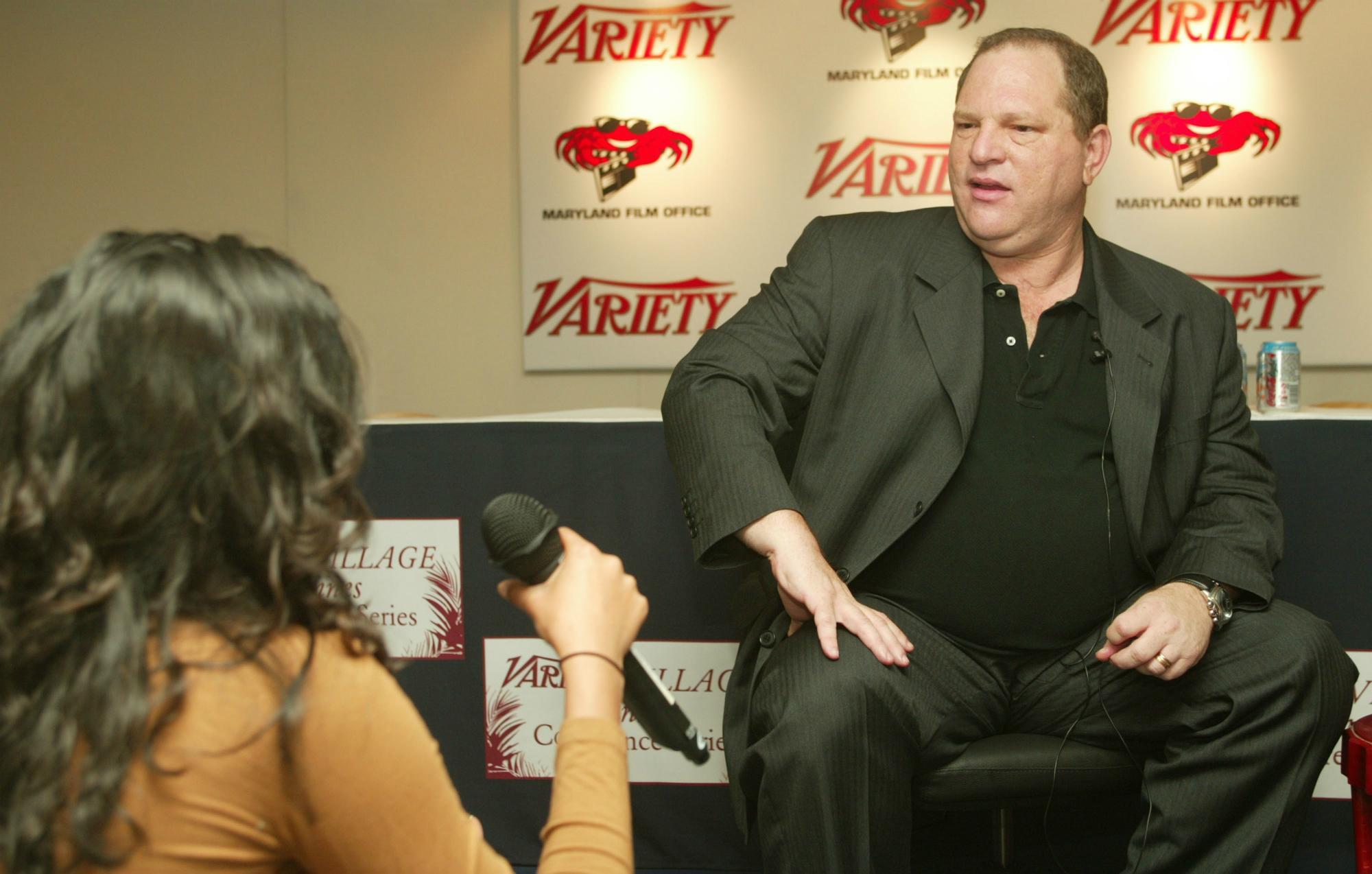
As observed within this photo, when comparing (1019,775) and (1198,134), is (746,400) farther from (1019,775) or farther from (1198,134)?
(1198,134)

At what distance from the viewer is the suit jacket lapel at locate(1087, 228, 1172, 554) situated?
6.14 ft

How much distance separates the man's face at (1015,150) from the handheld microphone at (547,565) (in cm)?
125

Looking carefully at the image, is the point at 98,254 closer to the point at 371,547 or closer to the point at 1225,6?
the point at 371,547

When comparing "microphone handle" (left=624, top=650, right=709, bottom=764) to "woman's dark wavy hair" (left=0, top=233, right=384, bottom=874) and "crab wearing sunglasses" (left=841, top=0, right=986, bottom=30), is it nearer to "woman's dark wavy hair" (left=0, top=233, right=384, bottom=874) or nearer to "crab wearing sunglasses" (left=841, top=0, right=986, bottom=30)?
"woman's dark wavy hair" (left=0, top=233, right=384, bottom=874)

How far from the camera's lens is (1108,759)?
5.71ft

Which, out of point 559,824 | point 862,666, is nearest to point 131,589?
point 559,824

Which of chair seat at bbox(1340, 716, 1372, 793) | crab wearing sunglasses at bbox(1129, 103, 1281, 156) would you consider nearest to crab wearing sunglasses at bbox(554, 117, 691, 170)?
crab wearing sunglasses at bbox(1129, 103, 1281, 156)

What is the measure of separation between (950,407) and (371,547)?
1.11 m

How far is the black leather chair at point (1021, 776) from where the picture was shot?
1.70 m

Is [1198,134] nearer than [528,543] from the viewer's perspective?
No

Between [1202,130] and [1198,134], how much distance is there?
0.06 feet

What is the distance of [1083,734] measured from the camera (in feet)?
5.78

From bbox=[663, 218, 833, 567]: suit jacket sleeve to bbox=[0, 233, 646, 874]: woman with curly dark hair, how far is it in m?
0.97

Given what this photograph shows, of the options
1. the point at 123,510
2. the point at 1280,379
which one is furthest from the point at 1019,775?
the point at 123,510
